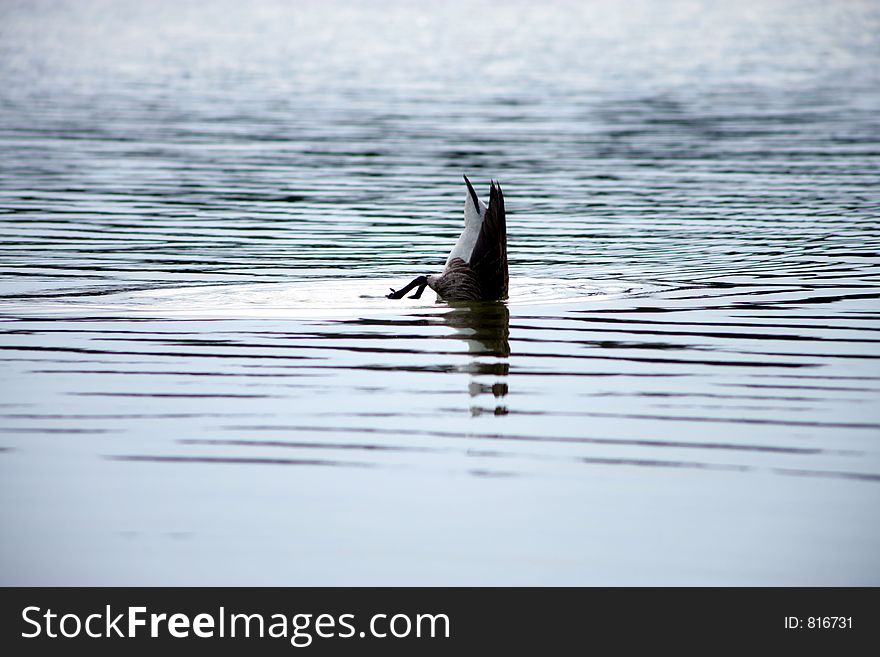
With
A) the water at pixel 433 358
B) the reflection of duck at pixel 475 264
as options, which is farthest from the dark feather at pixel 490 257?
the water at pixel 433 358

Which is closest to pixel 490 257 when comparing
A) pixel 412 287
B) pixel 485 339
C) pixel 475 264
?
pixel 475 264

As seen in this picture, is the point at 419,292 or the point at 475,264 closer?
the point at 475,264

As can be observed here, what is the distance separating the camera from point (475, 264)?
1145 cm

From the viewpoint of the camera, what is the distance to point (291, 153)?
2370 cm

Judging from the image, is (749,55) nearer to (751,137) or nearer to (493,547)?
(751,137)

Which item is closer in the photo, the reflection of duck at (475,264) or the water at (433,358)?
the water at (433,358)

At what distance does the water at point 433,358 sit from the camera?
630cm

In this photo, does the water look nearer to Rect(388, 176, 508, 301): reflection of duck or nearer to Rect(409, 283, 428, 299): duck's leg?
Rect(388, 176, 508, 301): reflection of duck

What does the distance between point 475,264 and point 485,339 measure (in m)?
1.29

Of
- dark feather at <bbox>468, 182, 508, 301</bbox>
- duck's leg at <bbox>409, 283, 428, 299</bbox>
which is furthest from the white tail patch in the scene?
duck's leg at <bbox>409, 283, 428, 299</bbox>

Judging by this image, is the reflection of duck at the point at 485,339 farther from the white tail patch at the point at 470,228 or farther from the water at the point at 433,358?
the white tail patch at the point at 470,228

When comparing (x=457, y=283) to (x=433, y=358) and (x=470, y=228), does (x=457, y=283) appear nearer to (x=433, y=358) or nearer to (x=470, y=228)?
(x=470, y=228)

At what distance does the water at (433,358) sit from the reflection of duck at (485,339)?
1.3 inches

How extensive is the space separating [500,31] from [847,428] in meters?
59.1
